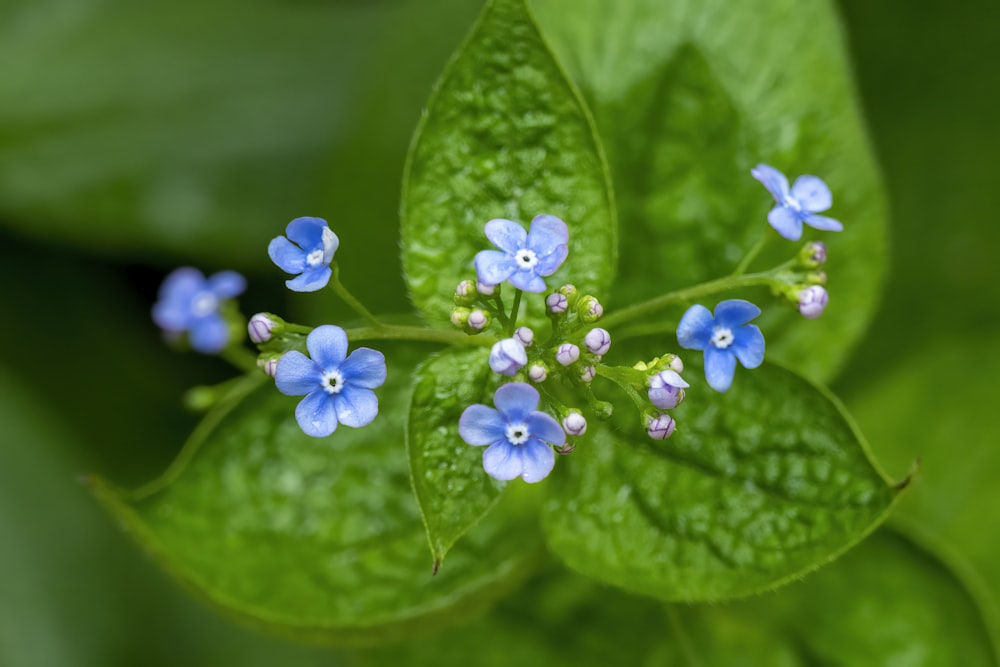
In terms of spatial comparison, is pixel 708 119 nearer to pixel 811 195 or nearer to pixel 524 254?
pixel 811 195

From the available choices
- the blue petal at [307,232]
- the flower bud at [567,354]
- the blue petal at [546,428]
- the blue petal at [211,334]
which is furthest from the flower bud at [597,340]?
the blue petal at [211,334]

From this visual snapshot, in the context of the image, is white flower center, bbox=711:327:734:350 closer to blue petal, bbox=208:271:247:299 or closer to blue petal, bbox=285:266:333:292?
blue petal, bbox=285:266:333:292

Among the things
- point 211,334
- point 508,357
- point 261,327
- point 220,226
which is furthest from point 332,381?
point 220,226

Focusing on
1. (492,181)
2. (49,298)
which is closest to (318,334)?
Answer: (492,181)

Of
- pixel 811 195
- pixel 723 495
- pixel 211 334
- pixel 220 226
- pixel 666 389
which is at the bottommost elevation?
pixel 220 226

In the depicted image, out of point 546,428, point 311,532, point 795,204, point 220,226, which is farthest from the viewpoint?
point 220,226

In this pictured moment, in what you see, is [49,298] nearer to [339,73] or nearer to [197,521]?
[339,73]
